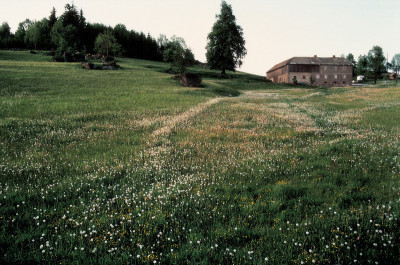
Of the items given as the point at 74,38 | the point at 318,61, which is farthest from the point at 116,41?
the point at 318,61

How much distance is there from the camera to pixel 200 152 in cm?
→ 957

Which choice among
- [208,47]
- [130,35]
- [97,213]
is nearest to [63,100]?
[97,213]

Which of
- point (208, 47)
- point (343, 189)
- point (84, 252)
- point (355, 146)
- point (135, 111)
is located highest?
point (208, 47)

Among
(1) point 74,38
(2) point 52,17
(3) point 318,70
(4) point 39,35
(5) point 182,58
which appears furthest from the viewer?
(2) point 52,17

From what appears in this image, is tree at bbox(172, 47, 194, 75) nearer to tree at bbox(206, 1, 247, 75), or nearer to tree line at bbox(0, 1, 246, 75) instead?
tree line at bbox(0, 1, 246, 75)

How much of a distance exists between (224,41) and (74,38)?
5784cm

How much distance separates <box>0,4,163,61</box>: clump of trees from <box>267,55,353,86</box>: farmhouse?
69004mm

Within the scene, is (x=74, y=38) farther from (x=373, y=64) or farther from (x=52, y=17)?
(x=373, y=64)

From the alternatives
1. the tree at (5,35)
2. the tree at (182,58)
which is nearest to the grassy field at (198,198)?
the tree at (182,58)

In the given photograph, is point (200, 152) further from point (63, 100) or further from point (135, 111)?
point (63, 100)

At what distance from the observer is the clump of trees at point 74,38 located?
80.7 metres

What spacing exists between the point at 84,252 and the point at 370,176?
→ 7.43 m

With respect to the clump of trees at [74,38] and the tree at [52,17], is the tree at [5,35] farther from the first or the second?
the tree at [52,17]

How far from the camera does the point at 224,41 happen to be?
251 feet
